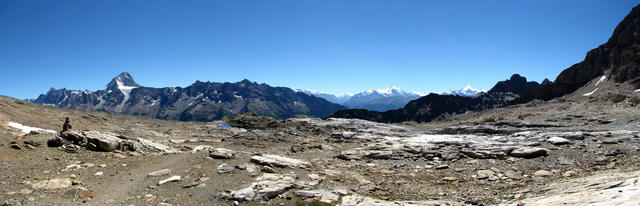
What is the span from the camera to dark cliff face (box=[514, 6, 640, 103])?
120356 mm

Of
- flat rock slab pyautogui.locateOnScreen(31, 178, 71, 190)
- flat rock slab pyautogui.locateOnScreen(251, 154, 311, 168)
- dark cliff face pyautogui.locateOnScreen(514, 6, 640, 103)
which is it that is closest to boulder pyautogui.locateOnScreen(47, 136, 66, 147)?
flat rock slab pyautogui.locateOnScreen(31, 178, 71, 190)

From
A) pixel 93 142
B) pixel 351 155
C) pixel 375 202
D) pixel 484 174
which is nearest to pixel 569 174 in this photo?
pixel 484 174

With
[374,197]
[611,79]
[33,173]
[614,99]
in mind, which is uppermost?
[611,79]

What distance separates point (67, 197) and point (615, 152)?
34.4 metres

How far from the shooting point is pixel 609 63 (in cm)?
13675

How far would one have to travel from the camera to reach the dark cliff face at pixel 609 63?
12036 centimetres

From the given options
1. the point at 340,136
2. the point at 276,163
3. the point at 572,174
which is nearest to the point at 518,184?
the point at 572,174

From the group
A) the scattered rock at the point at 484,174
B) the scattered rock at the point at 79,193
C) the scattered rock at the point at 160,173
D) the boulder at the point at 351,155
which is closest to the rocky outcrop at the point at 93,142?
the scattered rock at the point at 160,173

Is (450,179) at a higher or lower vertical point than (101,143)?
lower

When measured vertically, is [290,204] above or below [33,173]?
below

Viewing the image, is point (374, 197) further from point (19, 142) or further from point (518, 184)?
point (19, 142)

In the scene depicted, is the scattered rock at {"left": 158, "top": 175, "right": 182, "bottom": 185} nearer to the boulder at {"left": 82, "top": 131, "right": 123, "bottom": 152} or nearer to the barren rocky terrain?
the barren rocky terrain

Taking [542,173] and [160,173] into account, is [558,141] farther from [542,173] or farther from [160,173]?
[160,173]

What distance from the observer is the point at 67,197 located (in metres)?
13.3
